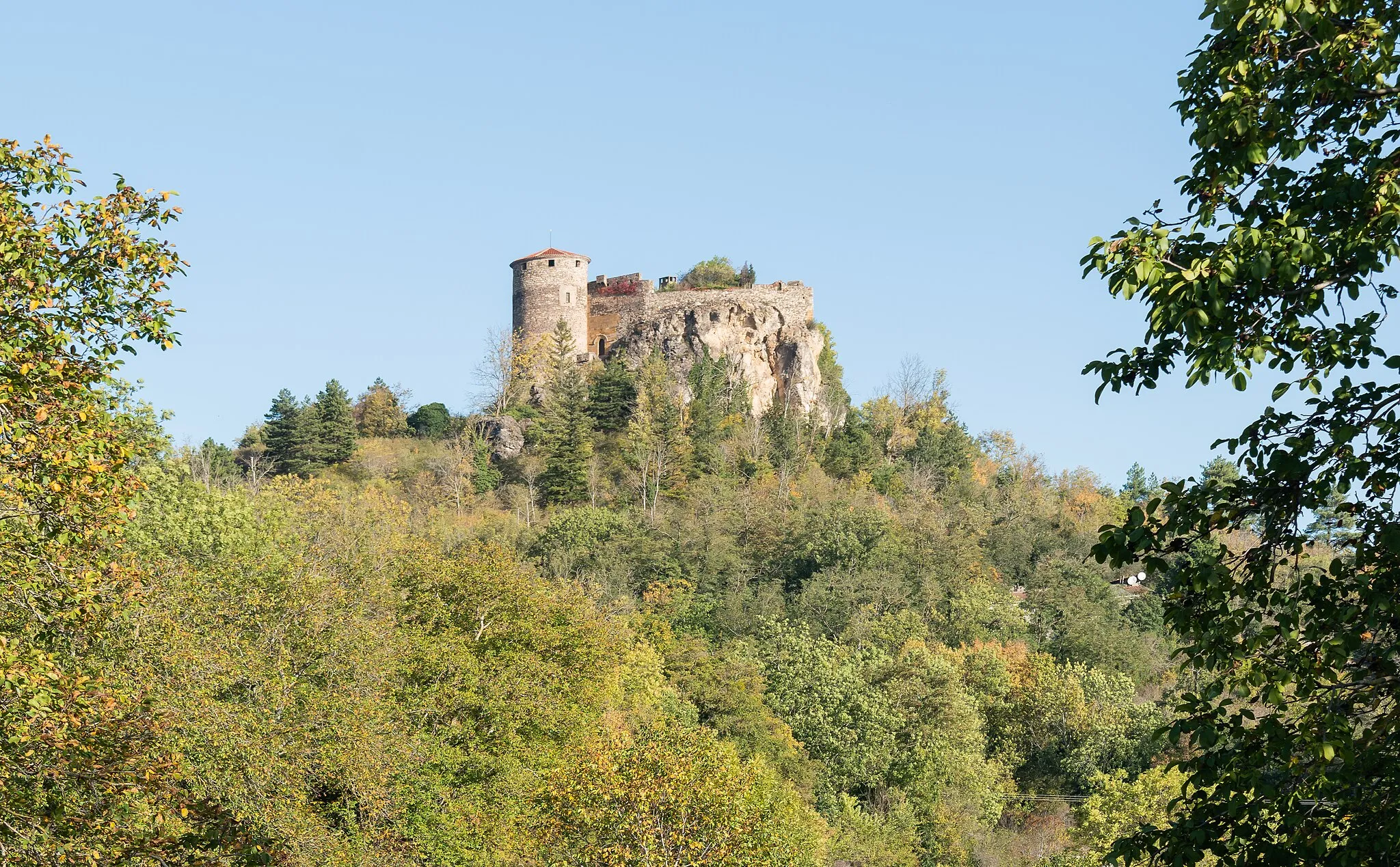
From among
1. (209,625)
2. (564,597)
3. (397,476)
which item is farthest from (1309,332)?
(397,476)

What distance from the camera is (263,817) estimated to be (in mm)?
19062

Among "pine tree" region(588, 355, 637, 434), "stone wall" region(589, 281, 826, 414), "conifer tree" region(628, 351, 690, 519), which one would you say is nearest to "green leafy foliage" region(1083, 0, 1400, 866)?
"conifer tree" region(628, 351, 690, 519)

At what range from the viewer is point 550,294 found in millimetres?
78938

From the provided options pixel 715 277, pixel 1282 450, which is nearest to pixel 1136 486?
pixel 715 277

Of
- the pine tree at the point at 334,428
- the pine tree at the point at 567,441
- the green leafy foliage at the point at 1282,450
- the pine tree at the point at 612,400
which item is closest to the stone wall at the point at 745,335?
the pine tree at the point at 612,400

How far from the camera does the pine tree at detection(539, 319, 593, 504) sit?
221 feet

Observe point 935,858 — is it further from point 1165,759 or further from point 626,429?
point 626,429

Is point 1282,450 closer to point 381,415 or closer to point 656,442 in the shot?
point 656,442

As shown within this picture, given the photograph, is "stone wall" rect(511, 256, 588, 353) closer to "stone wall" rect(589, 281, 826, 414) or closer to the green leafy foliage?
"stone wall" rect(589, 281, 826, 414)

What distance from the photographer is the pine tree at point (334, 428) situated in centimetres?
6900

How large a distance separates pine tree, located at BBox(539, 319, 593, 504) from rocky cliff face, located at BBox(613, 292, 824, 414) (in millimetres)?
5293

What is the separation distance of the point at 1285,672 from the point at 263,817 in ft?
51.3

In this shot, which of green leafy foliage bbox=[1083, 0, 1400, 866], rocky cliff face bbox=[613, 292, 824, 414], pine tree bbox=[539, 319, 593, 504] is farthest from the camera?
rocky cliff face bbox=[613, 292, 824, 414]

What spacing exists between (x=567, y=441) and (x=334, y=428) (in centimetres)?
1113
